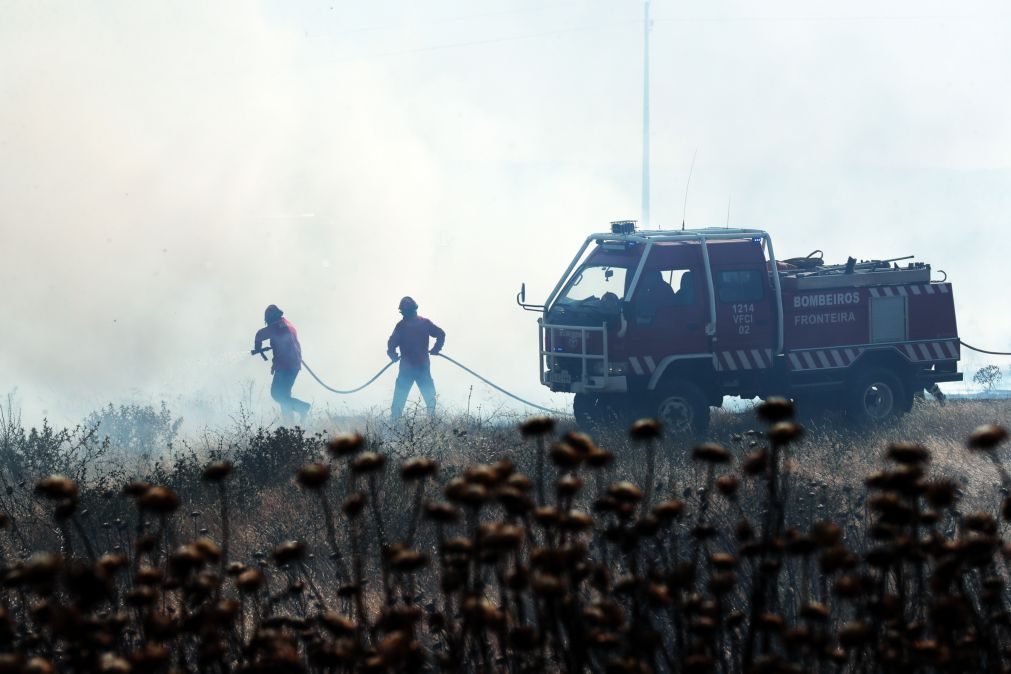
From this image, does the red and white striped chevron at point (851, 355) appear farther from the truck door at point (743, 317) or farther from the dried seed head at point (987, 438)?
the dried seed head at point (987, 438)

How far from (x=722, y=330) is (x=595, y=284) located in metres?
1.32

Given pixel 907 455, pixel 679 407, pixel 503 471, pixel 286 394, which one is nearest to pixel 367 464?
pixel 503 471

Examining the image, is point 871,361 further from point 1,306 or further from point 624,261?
point 1,306

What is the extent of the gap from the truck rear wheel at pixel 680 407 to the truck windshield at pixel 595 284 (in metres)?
1.01

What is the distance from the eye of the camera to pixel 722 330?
44.8ft

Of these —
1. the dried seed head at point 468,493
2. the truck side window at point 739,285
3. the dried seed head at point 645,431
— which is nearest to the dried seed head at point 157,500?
the dried seed head at point 468,493

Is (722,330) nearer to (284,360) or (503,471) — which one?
(284,360)

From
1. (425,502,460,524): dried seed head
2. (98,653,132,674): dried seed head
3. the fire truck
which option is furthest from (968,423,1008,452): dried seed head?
the fire truck

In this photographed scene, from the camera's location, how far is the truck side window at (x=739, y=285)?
44.9 ft

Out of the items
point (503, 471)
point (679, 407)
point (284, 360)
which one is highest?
point (284, 360)

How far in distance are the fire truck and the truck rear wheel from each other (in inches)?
0.5

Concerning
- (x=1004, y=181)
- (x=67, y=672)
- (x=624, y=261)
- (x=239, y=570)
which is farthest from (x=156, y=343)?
(x=1004, y=181)

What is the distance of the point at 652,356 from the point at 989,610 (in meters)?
9.75

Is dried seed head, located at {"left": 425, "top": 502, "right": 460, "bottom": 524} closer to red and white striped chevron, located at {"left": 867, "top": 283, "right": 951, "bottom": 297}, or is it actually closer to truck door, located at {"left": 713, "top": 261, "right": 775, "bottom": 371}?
truck door, located at {"left": 713, "top": 261, "right": 775, "bottom": 371}
